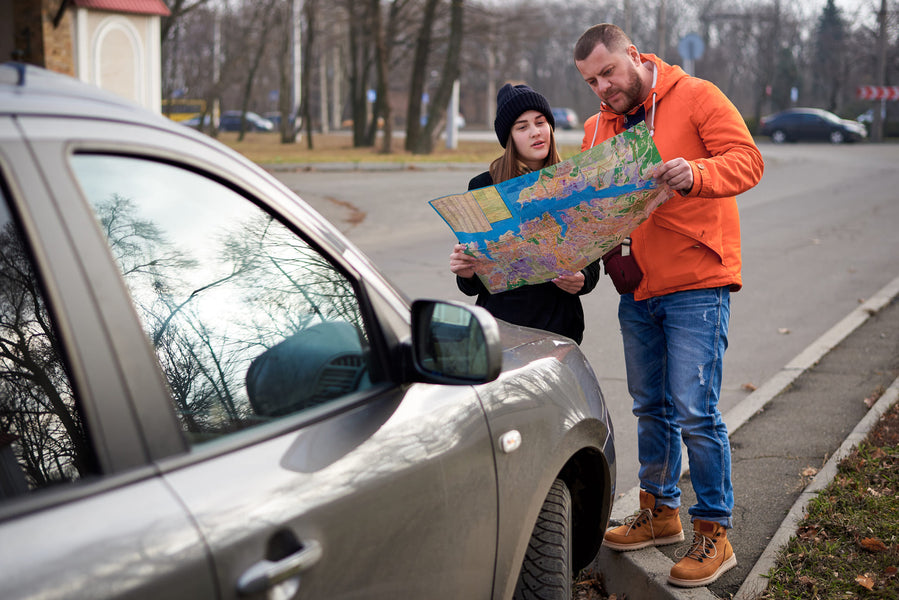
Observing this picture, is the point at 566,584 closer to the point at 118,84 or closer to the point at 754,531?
the point at 754,531

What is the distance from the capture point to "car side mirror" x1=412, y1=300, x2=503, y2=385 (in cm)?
190

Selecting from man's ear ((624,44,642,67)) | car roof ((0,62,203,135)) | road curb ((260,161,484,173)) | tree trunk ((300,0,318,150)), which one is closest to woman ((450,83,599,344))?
man's ear ((624,44,642,67))

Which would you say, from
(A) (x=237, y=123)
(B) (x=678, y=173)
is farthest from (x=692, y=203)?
(A) (x=237, y=123)

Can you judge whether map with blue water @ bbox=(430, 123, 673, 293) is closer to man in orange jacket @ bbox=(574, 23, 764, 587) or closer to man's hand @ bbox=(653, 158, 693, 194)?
man's hand @ bbox=(653, 158, 693, 194)

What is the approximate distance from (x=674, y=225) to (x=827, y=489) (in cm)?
165

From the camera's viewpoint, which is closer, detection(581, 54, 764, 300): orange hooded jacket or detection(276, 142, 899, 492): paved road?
detection(581, 54, 764, 300): orange hooded jacket

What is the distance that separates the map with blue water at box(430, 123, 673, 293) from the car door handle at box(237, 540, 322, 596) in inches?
55.1

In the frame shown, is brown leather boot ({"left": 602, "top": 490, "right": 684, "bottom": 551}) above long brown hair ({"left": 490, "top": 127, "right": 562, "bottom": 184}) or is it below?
below

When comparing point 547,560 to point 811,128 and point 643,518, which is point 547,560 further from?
point 811,128

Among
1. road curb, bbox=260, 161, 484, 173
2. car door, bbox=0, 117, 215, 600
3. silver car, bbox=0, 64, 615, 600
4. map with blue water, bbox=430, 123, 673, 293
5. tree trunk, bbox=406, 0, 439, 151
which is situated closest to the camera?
car door, bbox=0, 117, 215, 600

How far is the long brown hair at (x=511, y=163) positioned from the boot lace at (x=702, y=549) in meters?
1.53

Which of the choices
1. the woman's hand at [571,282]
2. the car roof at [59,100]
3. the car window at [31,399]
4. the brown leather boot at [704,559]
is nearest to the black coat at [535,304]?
the woman's hand at [571,282]

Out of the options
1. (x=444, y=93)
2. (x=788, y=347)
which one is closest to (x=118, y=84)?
(x=444, y=93)

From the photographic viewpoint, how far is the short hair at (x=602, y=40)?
3.06 m
